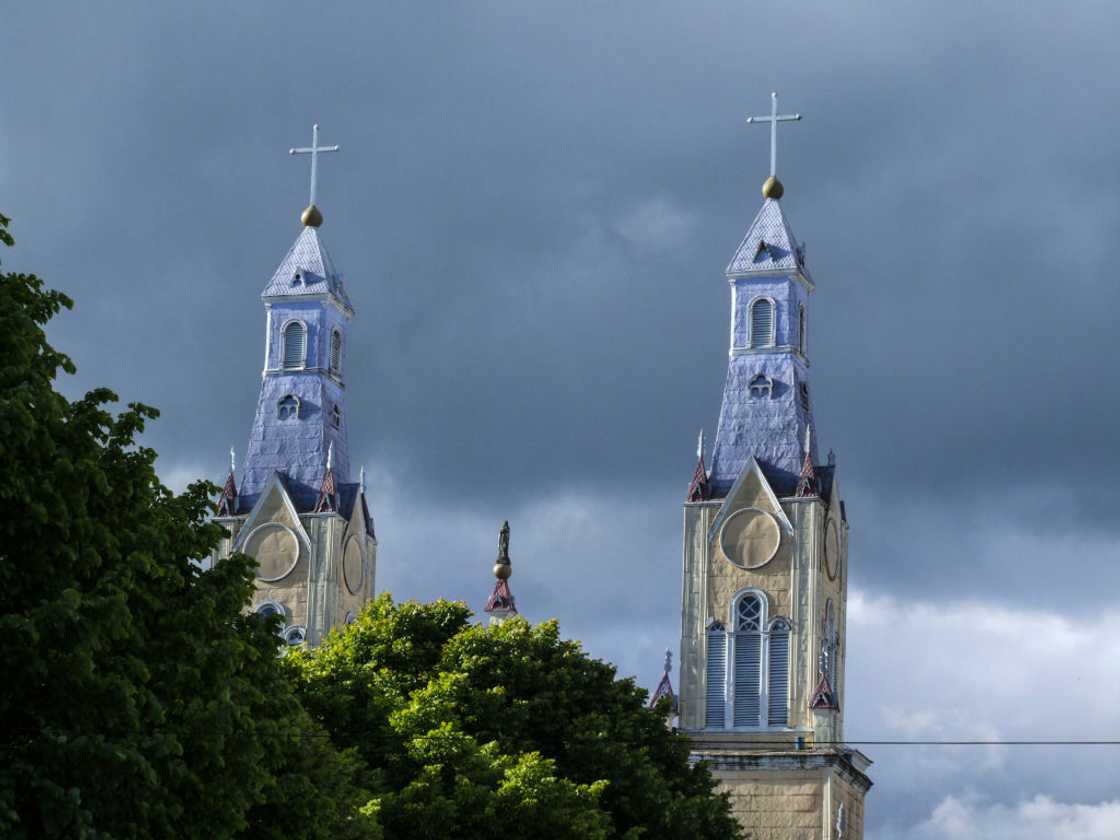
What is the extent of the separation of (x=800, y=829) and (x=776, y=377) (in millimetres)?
14550

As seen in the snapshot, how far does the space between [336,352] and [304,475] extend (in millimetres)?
4680

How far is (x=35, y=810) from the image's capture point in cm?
3100

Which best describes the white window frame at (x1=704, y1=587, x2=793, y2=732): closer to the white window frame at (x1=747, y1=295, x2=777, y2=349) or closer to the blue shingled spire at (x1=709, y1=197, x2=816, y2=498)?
the blue shingled spire at (x1=709, y1=197, x2=816, y2=498)

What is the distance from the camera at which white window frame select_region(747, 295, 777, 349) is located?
8606 cm

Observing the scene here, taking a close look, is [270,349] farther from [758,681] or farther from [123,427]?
[123,427]

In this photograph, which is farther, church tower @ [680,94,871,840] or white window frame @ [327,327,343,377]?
white window frame @ [327,327,343,377]

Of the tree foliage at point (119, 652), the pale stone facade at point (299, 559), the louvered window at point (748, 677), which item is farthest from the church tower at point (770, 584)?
the tree foliage at point (119, 652)

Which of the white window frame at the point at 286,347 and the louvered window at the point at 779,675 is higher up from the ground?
the white window frame at the point at 286,347

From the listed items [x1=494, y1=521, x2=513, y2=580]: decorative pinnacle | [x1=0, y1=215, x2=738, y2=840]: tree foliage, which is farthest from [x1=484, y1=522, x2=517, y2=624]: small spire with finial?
[x1=0, y1=215, x2=738, y2=840]: tree foliage

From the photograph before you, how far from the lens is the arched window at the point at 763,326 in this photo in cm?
8612

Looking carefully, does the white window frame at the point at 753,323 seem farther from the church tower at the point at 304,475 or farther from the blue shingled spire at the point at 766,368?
the church tower at the point at 304,475

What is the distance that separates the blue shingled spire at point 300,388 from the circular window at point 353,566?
1.98 m

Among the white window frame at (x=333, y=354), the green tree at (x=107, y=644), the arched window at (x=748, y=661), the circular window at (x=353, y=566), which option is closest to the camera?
the green tree at (x=107, y=644)

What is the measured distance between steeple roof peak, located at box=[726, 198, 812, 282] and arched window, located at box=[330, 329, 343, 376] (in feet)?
48.2
